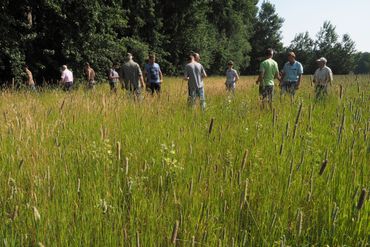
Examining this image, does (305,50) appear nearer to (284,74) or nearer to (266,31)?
(266,31)

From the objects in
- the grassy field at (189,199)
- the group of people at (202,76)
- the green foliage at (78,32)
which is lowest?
the grassy field at (189,199)

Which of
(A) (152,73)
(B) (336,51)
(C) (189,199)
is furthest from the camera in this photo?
(B) (336,51)

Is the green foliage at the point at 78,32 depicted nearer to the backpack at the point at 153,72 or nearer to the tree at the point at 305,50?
the backpack at the point at 153,72

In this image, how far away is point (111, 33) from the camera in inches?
766

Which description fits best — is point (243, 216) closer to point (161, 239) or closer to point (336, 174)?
point (161, 239)

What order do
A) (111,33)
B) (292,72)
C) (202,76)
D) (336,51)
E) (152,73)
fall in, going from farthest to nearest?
(336,51)
(111,33)
(152,73)
(292,72)
(202,76)

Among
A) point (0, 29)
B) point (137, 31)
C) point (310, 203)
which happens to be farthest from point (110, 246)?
point (137, 31)

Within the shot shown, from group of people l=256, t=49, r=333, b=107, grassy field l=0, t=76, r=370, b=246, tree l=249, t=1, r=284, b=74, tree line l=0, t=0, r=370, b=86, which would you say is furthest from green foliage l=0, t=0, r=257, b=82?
tree l=249, t=1, r=284, b=74

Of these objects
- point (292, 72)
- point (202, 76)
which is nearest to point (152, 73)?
point (202, 76)

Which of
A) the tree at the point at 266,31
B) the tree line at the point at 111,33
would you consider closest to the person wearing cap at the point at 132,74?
the tree line at the point at 111,33

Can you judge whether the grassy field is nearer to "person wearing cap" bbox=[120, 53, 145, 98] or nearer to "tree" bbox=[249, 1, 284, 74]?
"person wearing cap" bbox=[120, 53, 145, 98]

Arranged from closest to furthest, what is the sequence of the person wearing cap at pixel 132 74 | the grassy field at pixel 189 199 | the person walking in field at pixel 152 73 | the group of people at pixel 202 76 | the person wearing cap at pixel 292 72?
1. the grassy field at pixel 189 199
2. the group of people at pixel 202 76
3. the person wearing cap at pixel 292 72
4. the person wearing cap at pixel 132 74
5. the person walking in field at pixel 152 73

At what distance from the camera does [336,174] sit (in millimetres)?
2275

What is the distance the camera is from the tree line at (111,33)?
48.6ft
